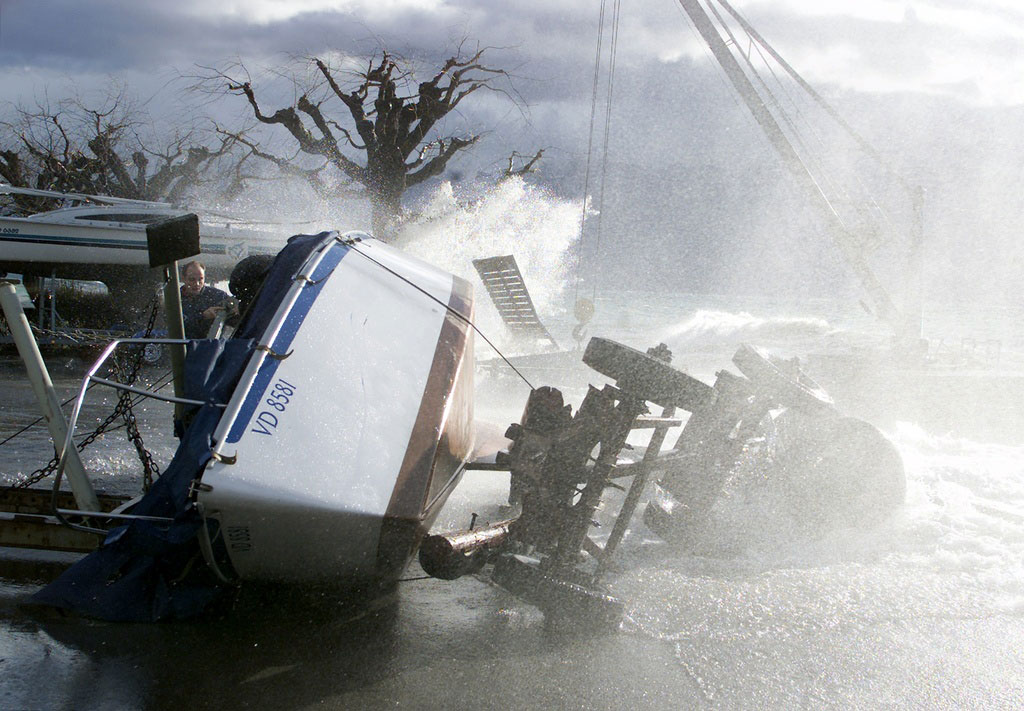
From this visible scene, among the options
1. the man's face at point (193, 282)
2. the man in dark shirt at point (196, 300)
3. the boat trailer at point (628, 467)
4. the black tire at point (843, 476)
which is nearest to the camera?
the boat trailer at point (628, 467)

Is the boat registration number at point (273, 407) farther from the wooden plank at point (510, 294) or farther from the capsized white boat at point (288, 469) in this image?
the wooden plank at point (510, 294)

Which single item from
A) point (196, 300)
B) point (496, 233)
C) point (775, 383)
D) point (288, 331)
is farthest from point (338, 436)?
point (496, 233)

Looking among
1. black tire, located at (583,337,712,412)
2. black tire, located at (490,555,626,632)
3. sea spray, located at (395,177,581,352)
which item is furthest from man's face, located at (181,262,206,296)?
sea spray, located at (395,177,581,352)

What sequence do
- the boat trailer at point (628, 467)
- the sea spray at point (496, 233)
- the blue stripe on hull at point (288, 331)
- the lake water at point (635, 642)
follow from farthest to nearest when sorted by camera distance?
the sea spray at point (496, 233), the boat trailer at point (628, 467), the blue stripe on hull at point (288, 331), the lake water at point (635, 642)

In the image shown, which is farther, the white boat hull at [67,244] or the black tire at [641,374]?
the white boat hull at [67,244]

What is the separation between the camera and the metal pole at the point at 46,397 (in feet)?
13.3

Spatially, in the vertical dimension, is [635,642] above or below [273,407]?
below

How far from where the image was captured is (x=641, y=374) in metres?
4.17

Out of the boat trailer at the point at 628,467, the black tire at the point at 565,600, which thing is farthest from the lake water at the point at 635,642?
the boat trailer at the point at 628,467

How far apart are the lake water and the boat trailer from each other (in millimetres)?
207

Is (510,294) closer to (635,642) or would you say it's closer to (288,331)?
(288,331)

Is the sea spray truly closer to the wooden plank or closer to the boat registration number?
the wooden plank

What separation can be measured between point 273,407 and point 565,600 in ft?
5.29

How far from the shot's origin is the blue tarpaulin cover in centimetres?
346
